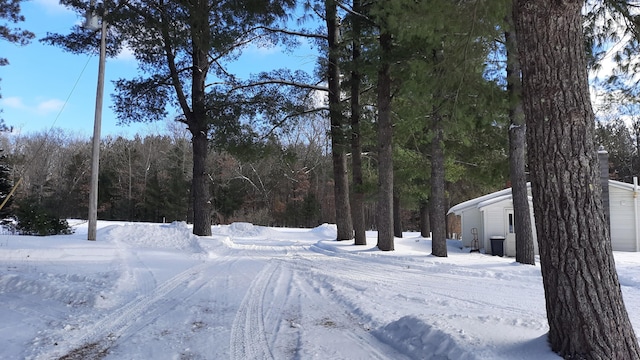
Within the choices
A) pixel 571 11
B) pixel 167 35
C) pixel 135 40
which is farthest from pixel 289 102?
pixel 571 11

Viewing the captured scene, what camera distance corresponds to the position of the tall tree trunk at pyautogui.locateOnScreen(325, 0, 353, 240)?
60.7 feet

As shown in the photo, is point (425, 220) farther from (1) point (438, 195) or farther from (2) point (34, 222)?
(2) point (34, 222)

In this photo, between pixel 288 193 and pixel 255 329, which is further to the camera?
pixel 288 193

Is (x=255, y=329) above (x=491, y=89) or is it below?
below

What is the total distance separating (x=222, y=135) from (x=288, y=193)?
35.2 metres

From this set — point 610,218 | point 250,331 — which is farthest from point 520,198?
point 610,218

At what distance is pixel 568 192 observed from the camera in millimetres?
3832

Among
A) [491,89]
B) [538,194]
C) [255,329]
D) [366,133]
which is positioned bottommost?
[255,329]

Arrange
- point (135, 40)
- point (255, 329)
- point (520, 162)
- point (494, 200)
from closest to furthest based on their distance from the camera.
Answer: point (255, 329)
point (520, 162)
point (135, 40)
point (494, 200)

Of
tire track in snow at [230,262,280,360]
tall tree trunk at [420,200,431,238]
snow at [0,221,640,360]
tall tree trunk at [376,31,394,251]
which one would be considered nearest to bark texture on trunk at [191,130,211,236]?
snow at [0,221,640,360]

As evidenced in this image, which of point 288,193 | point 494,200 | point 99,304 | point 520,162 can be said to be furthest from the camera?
point 288,193

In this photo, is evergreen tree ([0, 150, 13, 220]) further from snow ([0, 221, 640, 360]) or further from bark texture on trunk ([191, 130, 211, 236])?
bark texture on trunk ([191, 130, 211, 236])

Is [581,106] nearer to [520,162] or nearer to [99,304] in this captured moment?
[99,304]

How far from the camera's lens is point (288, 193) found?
5200 centimetres
